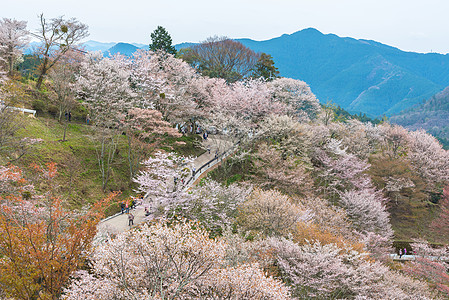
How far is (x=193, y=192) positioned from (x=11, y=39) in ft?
112

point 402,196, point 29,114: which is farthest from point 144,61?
point 402,196

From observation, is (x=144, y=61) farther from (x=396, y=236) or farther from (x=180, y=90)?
(x=396, y=236)

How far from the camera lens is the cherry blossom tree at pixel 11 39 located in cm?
3384

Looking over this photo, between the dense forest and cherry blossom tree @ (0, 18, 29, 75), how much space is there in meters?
0.28

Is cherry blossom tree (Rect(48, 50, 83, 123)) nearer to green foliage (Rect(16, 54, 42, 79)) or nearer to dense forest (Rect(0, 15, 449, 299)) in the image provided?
dense forest (Rect(0, 15, 449, 299))

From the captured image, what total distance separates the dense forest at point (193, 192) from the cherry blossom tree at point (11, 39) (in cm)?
28

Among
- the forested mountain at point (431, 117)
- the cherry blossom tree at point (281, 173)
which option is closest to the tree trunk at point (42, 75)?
the cherry blossom tree at point (281, 173)

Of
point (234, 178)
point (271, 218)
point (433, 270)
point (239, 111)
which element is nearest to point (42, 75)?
point (239, 111)

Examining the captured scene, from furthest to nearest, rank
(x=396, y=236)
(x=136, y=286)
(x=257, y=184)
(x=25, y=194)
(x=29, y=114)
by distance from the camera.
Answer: (x=396, y=236), (x=29, y=114), (x=257, y=184), (x=25, y=194), (x=136, y=286)

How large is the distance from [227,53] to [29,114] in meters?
36.8

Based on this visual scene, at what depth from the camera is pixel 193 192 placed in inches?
799

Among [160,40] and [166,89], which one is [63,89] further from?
[160,40]

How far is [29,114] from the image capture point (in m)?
29.0

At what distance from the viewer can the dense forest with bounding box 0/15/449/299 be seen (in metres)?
10.2
